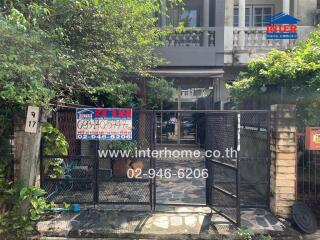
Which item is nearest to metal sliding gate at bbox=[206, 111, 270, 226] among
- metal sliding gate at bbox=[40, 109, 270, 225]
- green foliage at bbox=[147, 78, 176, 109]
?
metal sliding gate at bbox=[40, 109, 270, 225]

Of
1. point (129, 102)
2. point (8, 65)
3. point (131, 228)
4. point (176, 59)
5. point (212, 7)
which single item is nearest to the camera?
point (8, 65)

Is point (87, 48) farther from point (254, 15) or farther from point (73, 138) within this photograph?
point (254, 15)

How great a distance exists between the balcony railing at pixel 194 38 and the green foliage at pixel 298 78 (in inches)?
185

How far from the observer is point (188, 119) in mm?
13289

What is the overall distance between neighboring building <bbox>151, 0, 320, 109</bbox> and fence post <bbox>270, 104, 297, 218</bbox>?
5432 millimetres

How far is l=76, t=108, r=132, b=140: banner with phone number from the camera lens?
232 inches

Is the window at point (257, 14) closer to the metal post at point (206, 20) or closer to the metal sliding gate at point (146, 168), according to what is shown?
the metal post at point (206, 20)

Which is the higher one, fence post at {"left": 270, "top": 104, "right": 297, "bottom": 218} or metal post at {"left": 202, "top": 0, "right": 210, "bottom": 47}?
metal post at {"left": 202, "top": 0, "right": 210, "bottom": 47}

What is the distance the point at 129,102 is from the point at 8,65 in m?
5.28

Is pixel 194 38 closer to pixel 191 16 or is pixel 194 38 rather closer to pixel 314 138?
pixel 191 16

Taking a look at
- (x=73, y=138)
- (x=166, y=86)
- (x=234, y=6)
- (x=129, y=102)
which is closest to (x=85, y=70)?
(x=73, y=138)

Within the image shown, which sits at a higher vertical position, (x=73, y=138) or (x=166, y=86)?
(x=166, y=86)

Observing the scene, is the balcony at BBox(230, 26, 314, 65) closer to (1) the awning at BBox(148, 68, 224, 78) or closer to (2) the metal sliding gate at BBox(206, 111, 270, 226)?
(1) the awning at BBox(148, 68, 224, 78)

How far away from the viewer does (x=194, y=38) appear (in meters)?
12.0
